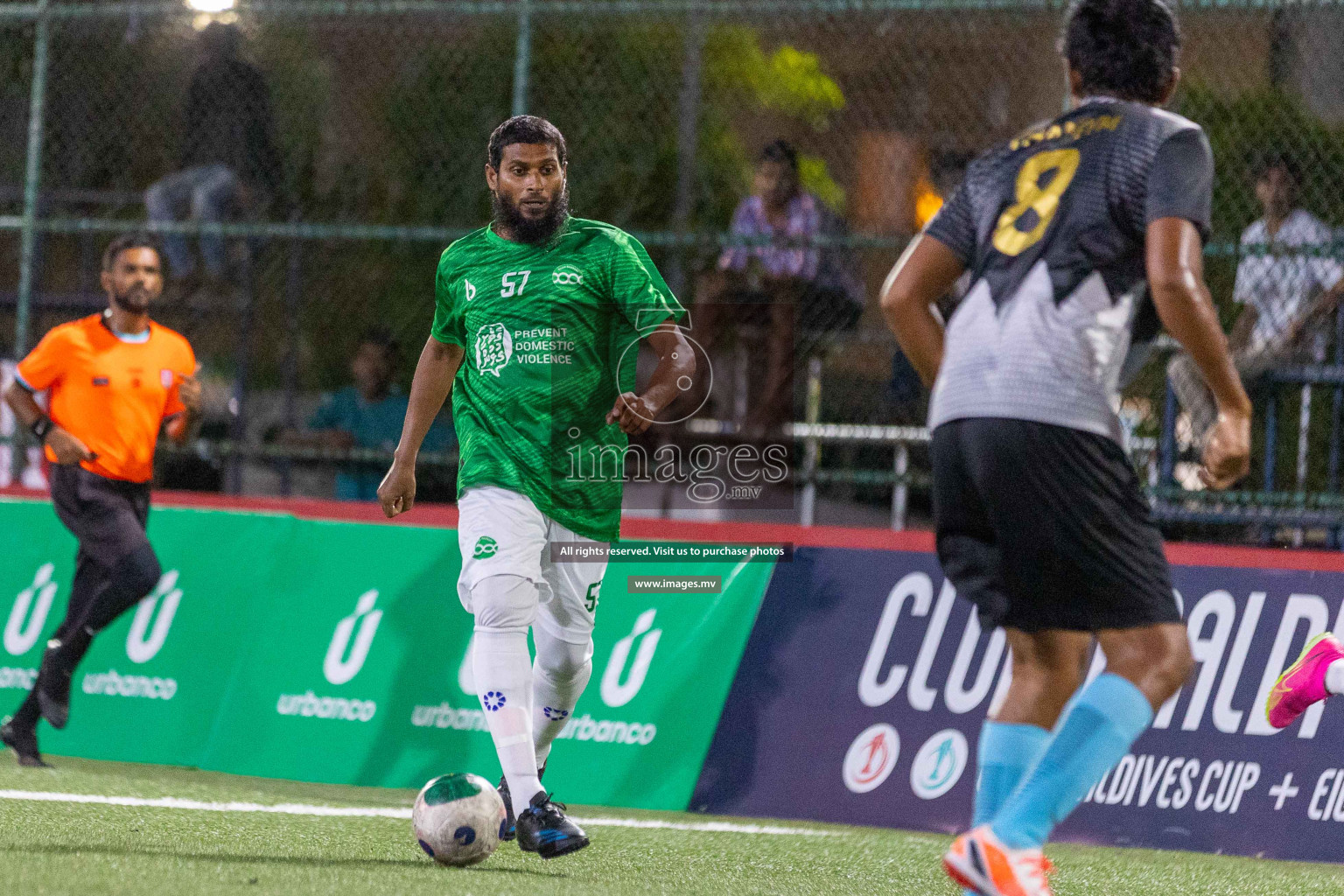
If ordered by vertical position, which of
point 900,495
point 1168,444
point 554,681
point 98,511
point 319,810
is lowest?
point 319,810

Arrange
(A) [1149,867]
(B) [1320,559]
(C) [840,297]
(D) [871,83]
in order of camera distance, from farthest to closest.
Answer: (D) [871,83] < (C) [840,297] < (B) [1320,559] < (A) [1149,867]

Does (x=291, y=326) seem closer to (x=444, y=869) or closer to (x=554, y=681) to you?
(x=554, y=681)

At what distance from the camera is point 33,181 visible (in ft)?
33.2

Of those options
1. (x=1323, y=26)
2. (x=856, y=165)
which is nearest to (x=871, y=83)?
(x=856, y=165)

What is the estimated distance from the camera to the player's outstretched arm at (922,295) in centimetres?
403

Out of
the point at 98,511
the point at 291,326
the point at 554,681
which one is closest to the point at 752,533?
the point at 554,681

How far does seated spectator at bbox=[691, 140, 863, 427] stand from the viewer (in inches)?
364

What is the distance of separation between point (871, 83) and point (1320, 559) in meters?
4.43

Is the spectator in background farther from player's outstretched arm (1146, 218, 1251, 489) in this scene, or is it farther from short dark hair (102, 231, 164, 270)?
player's outstretched arm (1146, 218, 1251, 489)

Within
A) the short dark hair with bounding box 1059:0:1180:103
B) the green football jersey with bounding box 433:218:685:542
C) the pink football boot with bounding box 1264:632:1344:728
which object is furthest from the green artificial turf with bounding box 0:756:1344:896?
the short dark hair with bounding box 1059:0:1180:103

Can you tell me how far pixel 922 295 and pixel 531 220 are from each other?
1.74 m

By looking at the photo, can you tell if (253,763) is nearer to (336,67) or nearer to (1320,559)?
(1320,559)

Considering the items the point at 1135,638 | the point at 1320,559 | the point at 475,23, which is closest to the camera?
the point at 1135,638

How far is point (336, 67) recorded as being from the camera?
11.7 m
